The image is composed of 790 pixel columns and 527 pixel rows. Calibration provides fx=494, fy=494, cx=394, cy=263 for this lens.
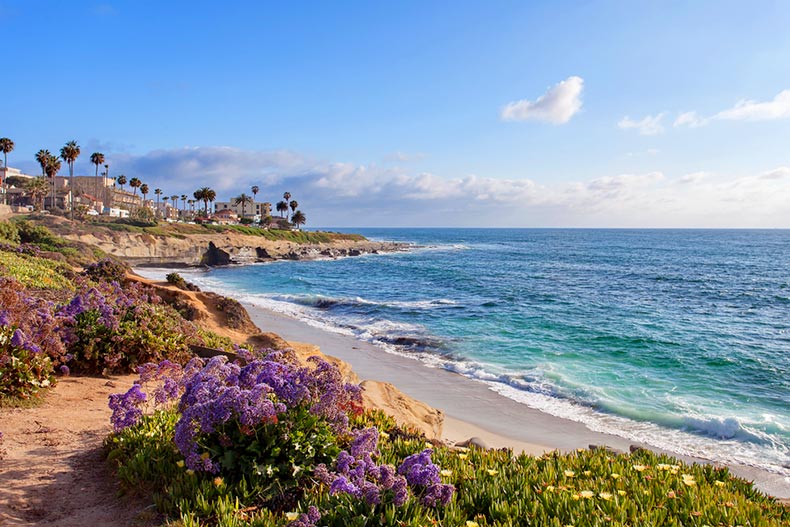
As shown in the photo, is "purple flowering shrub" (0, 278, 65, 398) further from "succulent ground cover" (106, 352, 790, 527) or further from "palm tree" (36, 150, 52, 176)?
"palm tree" (36, 150, 52, 176)

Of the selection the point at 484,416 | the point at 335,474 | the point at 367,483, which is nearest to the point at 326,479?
the point at 335,474

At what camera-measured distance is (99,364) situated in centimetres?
871

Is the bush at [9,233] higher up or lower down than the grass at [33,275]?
higher up

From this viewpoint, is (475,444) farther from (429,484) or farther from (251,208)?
(251,208)

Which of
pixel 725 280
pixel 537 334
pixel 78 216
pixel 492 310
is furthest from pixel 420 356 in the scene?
pixel 78 216

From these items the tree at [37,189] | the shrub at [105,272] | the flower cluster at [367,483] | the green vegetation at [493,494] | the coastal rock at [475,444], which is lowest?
the coastal rock at [475,444]

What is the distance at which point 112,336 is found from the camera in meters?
8.76

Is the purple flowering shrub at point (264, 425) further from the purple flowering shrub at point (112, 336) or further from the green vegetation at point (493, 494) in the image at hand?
the purple flowering shrub at point (112, 336)

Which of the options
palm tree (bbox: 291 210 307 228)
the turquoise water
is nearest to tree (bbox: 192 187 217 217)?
palm tree (bbox: 291 210 307 228)

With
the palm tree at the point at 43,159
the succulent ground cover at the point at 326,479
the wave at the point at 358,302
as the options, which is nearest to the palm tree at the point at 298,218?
the palm tree at the point at 43,159

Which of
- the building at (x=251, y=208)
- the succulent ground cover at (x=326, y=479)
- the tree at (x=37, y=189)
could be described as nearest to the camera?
the succulent ground cover at (x=326, y=479)

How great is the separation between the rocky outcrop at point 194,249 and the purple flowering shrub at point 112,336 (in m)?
52.4

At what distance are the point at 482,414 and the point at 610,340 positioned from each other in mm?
10626

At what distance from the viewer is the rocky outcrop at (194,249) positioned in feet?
193
